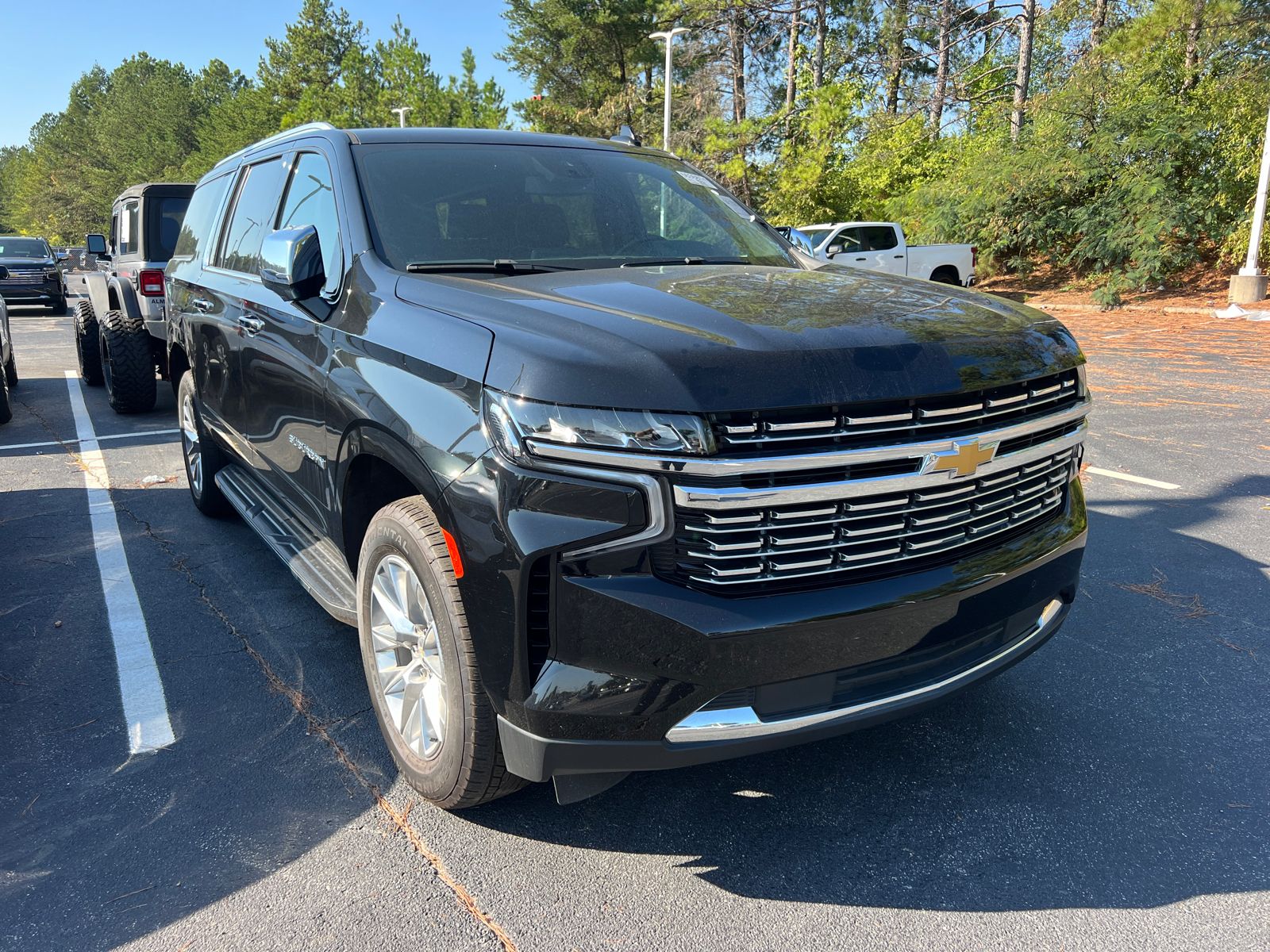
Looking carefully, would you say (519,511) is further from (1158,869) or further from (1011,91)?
(1011,91)

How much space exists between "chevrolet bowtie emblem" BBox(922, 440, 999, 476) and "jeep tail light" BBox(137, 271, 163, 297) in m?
7.98

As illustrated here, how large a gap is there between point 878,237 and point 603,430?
1815cm

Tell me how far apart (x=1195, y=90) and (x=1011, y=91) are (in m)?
8.85

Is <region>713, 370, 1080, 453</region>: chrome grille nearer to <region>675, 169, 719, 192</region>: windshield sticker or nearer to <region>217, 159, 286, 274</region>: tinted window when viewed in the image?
<region>675, 169, 719, 192</region>: windshield sticker

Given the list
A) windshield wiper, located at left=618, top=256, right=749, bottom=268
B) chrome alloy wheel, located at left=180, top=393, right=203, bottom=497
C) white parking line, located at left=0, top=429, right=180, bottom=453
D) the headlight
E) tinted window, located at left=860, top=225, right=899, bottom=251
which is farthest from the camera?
tinted window, located at left=860, top=225, right=899, bottom=251

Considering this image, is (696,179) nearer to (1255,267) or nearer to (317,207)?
(317,207)

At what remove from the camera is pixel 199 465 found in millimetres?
5258

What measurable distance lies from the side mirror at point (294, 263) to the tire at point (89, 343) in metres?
8.55

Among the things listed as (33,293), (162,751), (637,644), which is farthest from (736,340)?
(33,293)

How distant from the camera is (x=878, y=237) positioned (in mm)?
18703

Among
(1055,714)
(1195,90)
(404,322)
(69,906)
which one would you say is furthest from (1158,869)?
(1195,90)

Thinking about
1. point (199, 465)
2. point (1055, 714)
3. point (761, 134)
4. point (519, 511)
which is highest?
point (761, 134)

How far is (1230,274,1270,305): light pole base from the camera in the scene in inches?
661

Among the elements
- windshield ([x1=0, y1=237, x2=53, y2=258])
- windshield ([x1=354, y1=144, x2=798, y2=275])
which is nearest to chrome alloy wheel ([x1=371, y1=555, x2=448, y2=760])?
windshield ([x1=354, y1=144, x2=798, y2=275])
